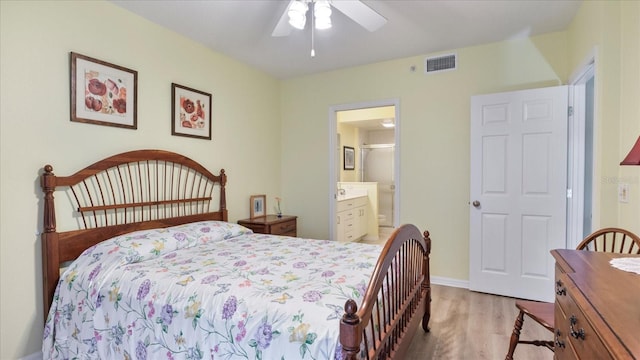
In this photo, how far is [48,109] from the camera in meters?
2.09

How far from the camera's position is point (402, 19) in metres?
2.72

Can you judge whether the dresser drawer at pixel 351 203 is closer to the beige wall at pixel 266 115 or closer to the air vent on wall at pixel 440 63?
the beige wall at pixel 266 115

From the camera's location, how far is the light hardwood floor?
84.2 inches

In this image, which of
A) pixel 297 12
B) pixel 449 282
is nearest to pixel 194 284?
pixel 297 12

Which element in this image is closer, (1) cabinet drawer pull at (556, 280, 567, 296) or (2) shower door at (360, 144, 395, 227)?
(1) cabinet drawer pull at (556, 280, 567, 296)

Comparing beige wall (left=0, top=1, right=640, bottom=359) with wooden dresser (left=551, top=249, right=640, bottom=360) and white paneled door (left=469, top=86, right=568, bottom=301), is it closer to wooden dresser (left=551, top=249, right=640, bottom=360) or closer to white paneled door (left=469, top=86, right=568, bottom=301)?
white paneled door (left=469, top=86, right=568, bottom=301)

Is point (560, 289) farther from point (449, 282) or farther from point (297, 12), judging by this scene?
point (449, 282)

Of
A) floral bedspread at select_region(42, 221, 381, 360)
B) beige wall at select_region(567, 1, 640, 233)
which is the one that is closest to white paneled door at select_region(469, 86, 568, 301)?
beige wall at select_region(567, 1, 640, 233)

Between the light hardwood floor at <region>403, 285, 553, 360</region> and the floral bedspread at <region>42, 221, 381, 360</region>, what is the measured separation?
77cm

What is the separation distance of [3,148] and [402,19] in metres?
2.89

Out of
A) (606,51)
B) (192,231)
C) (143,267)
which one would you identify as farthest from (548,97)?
(143,267)

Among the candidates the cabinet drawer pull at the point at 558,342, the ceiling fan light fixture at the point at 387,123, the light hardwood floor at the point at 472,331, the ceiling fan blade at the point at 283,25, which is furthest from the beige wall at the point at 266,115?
the ceiling fan light fixture at the point at 387,123

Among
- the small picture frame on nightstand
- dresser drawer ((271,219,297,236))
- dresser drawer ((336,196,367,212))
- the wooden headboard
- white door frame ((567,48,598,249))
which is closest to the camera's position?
the wooden headboard

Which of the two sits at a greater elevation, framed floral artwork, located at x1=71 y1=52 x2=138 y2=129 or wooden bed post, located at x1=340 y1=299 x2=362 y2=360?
framed floral artwork, located at x1=71 y1=52 x2=138 y2=129
